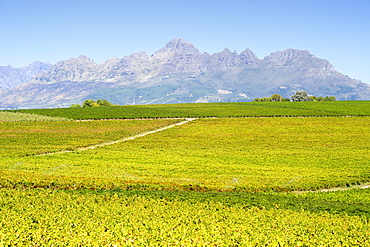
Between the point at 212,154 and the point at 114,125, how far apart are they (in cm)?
4622

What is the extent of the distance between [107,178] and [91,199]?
9022 mm

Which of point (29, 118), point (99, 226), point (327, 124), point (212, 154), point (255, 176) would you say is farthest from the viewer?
point (29, 118)

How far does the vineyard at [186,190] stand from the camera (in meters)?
21.2

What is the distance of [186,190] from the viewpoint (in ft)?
116

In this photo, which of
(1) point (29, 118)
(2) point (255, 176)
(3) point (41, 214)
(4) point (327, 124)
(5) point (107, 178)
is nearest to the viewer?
(3) point (41, 214)

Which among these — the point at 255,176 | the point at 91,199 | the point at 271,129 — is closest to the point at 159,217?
the point at 91,199

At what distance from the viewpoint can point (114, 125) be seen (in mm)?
98750

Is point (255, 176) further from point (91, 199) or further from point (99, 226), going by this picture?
point (99, 226)

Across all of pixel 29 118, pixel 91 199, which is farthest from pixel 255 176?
pixel 29 118

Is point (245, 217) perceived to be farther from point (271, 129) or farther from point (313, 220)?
point (271, 129)

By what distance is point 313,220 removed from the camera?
25094mm

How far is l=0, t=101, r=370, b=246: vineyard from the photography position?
834 inches

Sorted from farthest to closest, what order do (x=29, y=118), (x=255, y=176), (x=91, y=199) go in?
1. (x=29, y=118)
2. (x=255, y=176)
3. (x=91, y=199)

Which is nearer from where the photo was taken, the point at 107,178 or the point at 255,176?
the point at 107,178
